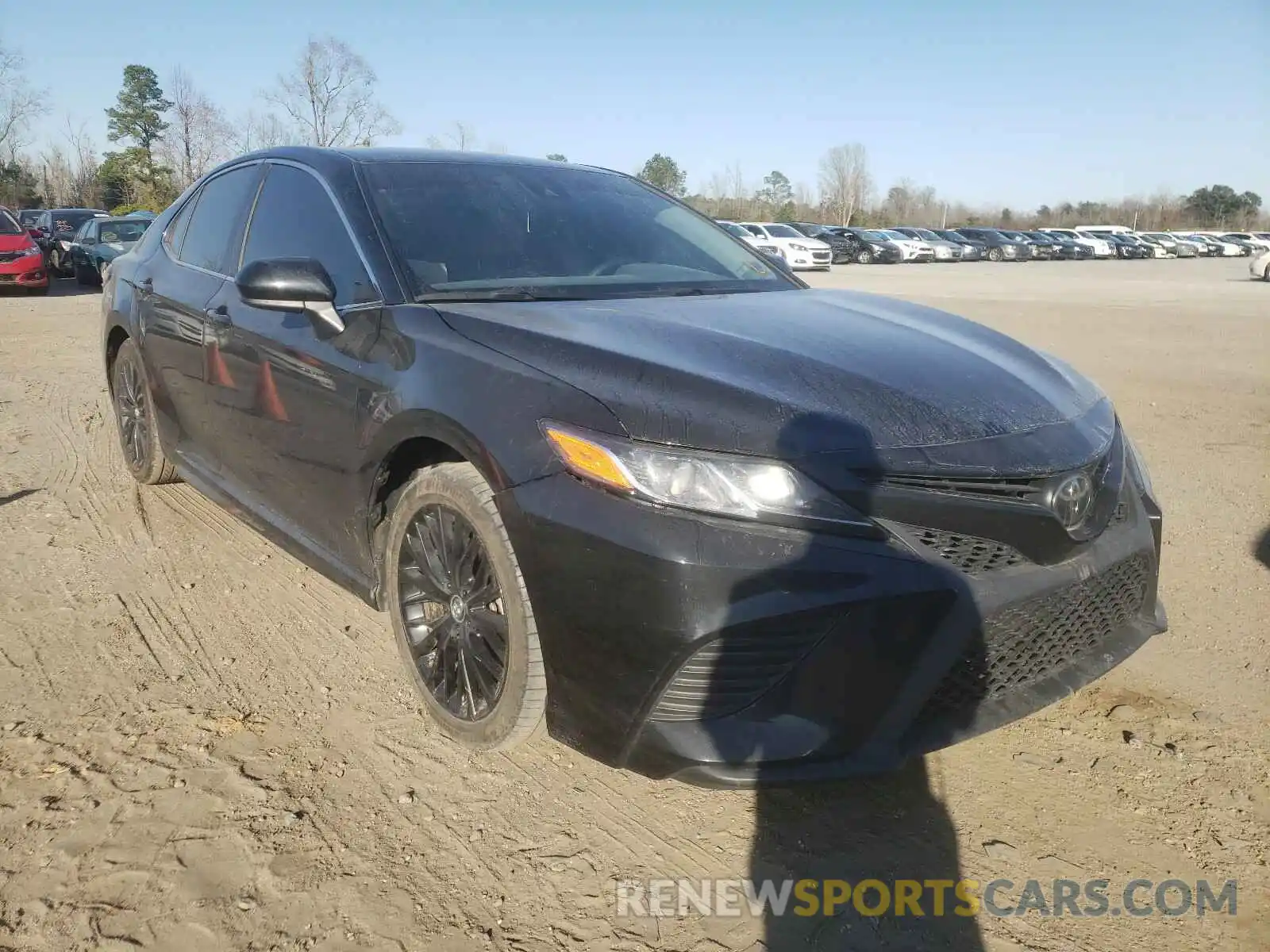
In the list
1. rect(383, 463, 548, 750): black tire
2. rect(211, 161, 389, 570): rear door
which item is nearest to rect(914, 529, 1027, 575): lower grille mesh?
rect(383, 463, 548, 750): black tire

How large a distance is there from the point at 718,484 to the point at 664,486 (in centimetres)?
11

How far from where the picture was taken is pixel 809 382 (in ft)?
7.25

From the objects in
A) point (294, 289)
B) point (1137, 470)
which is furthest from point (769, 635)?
point (294, 289)

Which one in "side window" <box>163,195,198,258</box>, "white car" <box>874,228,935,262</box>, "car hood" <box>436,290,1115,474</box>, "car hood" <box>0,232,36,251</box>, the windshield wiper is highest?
"white car" <box>874,228,935,262</box>

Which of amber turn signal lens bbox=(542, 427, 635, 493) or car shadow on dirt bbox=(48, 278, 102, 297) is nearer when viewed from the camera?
amber turn signal lens bbox=(542, 427, 635, 493)

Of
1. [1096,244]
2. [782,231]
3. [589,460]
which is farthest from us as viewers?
[1096,244]

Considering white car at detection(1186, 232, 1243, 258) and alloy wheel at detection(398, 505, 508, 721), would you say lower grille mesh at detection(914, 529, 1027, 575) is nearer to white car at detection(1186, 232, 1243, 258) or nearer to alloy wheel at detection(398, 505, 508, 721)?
alloy wheel at detection(398, 505, 508, 721)

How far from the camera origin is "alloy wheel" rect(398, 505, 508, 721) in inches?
94.5

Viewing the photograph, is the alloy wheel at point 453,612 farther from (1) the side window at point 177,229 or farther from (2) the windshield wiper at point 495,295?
(1) the side window at point 177,229

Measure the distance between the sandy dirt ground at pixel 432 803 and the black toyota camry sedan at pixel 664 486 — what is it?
293 mm

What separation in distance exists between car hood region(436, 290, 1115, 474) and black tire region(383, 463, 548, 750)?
1.35ft

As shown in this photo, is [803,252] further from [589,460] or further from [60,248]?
[589,460]

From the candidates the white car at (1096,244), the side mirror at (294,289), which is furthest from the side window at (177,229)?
the white car at (1096,244)

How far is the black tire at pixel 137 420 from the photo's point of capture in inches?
176
